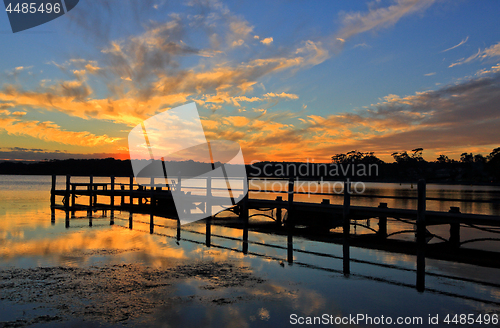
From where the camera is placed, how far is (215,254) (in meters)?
11.6

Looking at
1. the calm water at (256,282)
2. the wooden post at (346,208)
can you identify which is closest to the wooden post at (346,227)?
the wooden post at (346,208)

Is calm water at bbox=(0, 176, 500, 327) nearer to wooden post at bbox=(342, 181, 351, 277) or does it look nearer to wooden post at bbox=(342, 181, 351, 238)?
wooden post at bbox=(342, 181, 351, 277)

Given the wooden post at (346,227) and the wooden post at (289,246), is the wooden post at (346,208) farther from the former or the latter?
the wooden post at (289,246)

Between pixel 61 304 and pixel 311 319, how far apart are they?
4.64 metres

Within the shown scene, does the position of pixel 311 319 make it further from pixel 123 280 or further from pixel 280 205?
pixel 280 205

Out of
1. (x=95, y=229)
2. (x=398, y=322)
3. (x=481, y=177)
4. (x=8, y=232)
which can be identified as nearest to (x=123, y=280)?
(x=398, y=322)

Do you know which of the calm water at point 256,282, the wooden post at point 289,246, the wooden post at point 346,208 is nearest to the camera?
the calm water at point 256,282

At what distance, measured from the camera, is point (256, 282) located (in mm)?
8344

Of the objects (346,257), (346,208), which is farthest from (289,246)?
(346,208)

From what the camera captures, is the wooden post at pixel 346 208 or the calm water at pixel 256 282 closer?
the calm water at pixel 256 282

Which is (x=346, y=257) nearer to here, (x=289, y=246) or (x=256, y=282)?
(x=289, y=246)

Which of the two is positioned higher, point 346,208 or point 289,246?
point 346,208

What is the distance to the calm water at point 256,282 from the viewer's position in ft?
20.6

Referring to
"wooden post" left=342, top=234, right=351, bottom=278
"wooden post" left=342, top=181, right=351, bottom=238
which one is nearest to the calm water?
"wooden post" left=342, top=234, right=351, bottom=278
